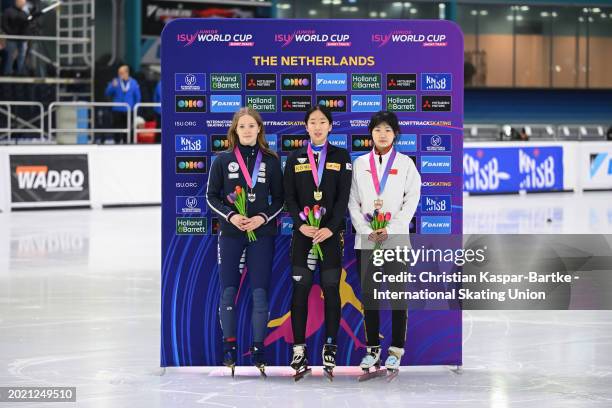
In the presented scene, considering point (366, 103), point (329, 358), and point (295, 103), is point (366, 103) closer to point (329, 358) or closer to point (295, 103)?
point (295, 103)

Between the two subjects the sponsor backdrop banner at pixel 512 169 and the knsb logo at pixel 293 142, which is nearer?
the knsb logo at pixel 293 142

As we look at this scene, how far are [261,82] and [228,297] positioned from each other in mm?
1600

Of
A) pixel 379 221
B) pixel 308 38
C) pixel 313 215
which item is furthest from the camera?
pixel 308 38

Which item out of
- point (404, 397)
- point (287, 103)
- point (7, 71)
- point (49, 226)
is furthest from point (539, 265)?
point (7, 71)

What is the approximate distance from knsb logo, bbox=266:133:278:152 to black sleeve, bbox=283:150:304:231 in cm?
31

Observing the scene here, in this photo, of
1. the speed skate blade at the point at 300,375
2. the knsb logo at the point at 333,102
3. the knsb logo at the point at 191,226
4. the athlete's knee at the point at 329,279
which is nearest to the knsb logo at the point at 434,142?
the knsb logo at the point at 333,102

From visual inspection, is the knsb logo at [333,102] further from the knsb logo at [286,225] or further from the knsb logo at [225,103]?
the knsb logo at [286,225]

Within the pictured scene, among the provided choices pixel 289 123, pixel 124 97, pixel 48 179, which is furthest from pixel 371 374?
pixel 124 97

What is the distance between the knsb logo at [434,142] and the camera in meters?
9.23

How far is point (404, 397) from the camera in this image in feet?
27.2

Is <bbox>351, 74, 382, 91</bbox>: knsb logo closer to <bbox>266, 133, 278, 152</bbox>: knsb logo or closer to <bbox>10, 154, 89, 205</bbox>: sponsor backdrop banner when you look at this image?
<bbox>266, 133, 278, 152</bbox>: knsb logo

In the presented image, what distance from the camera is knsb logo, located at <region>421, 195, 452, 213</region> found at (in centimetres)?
928

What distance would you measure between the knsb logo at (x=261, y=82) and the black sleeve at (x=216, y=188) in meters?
0.62

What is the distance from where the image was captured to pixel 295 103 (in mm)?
9133
